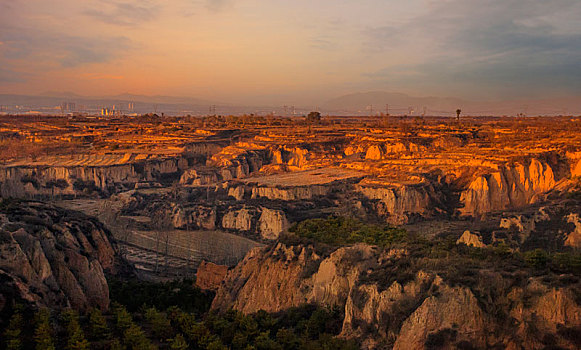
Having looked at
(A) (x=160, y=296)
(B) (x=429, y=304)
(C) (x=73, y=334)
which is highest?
(B) (x=429, y=304)

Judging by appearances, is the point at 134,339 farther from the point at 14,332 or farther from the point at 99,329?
the point at 14,332

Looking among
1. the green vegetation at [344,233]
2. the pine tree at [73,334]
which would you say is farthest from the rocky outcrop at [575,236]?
the pine tree at [73,334]

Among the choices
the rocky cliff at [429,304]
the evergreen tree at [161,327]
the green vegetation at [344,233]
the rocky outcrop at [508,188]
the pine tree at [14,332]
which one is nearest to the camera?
the rocky cliff at [429,304]

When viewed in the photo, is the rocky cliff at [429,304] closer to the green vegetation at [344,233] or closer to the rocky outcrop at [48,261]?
the green vegetation at [344,233]

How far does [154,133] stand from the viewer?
113 metres

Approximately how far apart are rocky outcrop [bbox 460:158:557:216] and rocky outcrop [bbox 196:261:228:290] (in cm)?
2914

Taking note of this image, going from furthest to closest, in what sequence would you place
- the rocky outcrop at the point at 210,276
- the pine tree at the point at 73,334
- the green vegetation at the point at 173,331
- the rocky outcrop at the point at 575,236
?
the rocky outcrop at the point at 575,236
the rocky outcrop at the point at 210,276
the green vegetation at the point at 173,331
the pine tree at the point at 73,334

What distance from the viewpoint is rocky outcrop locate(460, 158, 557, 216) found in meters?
50.9

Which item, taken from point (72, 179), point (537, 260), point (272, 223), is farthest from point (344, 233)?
point (72, 179)

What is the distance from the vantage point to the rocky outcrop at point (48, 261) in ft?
68.1

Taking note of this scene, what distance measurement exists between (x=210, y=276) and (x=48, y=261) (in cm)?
1030

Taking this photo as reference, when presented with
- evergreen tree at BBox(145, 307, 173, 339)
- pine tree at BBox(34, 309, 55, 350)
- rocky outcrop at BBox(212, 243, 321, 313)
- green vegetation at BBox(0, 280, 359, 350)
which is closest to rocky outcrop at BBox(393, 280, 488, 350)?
green vegetation at BBox(0, 280, 359, 350)

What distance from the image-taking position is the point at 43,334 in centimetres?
1628

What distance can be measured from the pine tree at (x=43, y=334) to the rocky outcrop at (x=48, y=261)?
87.6 inches
